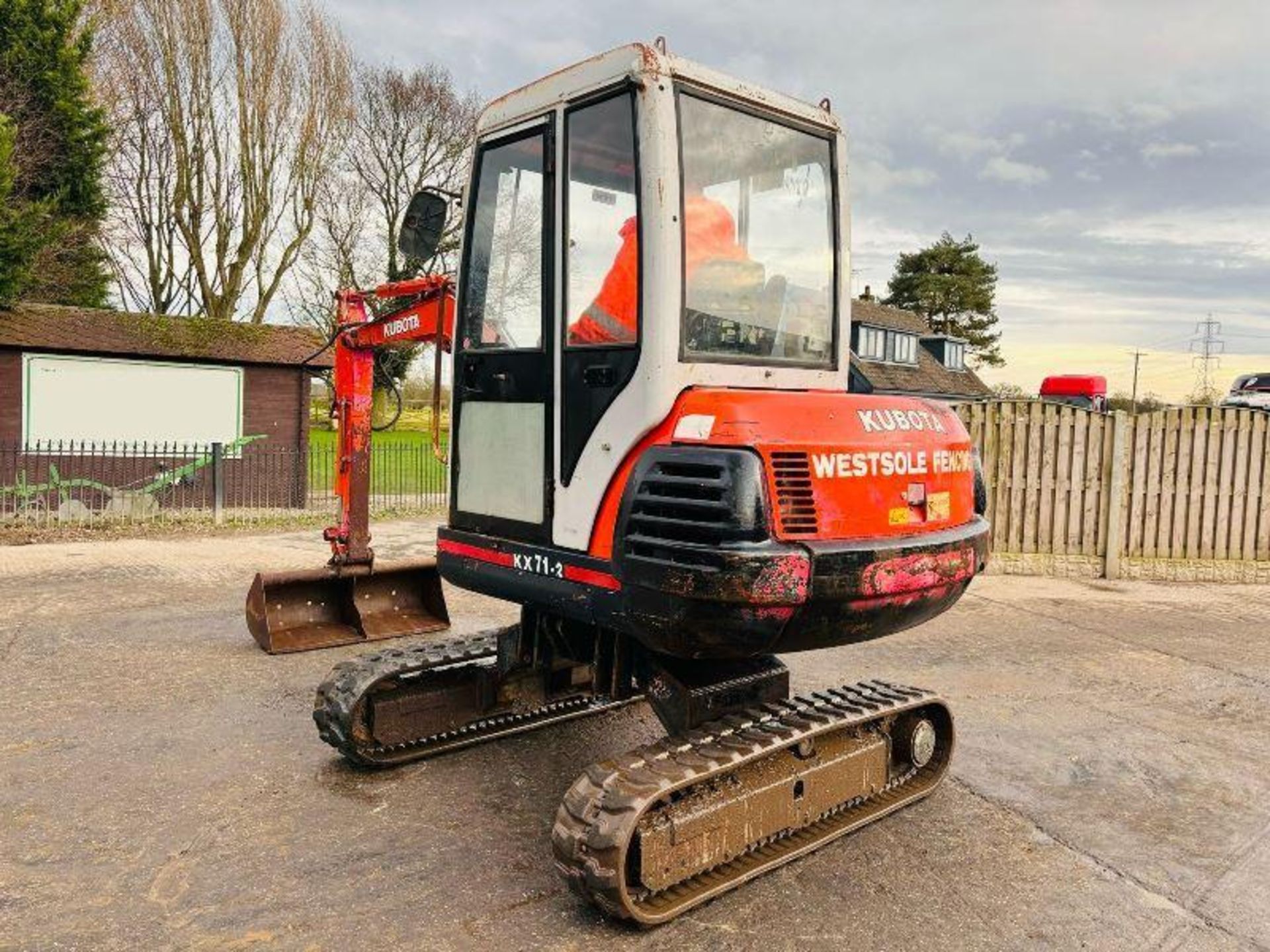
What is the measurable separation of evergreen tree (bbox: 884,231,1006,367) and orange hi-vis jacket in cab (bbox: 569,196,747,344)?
5345 centimetres

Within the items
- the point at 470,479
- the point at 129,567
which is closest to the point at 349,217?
the point at 129,567

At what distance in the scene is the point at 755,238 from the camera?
13.9 ft

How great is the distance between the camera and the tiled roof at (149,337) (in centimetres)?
1529

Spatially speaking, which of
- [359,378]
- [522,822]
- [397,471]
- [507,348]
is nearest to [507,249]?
[507,348]

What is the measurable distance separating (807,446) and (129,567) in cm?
934

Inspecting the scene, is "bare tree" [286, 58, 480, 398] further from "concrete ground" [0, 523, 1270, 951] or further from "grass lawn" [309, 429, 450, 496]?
"concrete ground" [0, 523, 1270, 951]

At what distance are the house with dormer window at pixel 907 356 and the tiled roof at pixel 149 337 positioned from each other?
21.0 meters

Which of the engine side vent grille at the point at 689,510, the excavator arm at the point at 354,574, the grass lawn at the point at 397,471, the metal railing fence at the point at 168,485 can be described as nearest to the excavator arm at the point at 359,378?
the excavator arm at the point at 354,574

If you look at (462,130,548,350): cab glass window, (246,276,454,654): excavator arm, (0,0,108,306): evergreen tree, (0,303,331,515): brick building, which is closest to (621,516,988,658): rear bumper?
(462,130,548,350): cab glass window

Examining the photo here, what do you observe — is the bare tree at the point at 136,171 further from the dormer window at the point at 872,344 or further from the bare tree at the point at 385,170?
the dormer window at the point at 872,344

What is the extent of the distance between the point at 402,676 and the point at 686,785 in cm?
191

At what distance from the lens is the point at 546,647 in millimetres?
4895

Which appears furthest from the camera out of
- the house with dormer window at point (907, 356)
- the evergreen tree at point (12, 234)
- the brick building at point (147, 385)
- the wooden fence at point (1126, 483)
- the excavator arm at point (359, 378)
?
the house with dormer window at point (907, 356)

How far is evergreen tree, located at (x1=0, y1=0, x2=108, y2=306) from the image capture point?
17.4 m
